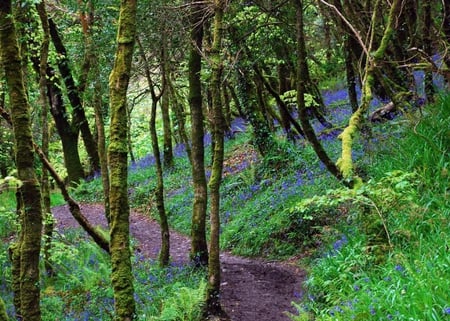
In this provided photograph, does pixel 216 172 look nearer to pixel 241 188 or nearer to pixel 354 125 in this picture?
pixel 354 125

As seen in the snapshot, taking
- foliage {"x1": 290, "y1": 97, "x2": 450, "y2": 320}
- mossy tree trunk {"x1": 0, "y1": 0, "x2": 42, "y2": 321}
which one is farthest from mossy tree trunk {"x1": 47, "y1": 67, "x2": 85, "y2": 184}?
mossy tree trunk {"x1": 0, "y1": 0, "x2": 42, "y2": 321}

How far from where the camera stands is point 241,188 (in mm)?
13742

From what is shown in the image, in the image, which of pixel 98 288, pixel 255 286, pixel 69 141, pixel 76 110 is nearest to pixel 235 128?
pixel 76 110

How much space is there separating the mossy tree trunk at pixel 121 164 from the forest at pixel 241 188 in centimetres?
1

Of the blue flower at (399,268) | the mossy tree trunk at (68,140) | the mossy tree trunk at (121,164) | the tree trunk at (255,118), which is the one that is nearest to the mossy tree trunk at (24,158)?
the mossy tree trunk at (121,164)

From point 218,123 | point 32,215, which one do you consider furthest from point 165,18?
point 32,215

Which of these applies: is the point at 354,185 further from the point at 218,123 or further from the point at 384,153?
the point at 384,153

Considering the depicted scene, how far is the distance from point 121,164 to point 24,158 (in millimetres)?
950

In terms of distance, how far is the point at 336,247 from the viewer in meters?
6.81

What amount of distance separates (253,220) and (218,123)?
15.9 ft

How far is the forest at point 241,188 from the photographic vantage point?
4355 mm

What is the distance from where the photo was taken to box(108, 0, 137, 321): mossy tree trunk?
4188mm

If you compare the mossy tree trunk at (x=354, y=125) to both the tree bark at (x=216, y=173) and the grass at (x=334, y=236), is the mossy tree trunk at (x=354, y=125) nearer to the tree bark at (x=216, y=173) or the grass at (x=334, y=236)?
the grass at (x=334, y=236)

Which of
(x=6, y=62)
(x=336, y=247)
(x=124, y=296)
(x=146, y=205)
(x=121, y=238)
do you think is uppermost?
(x=6, y=62)
